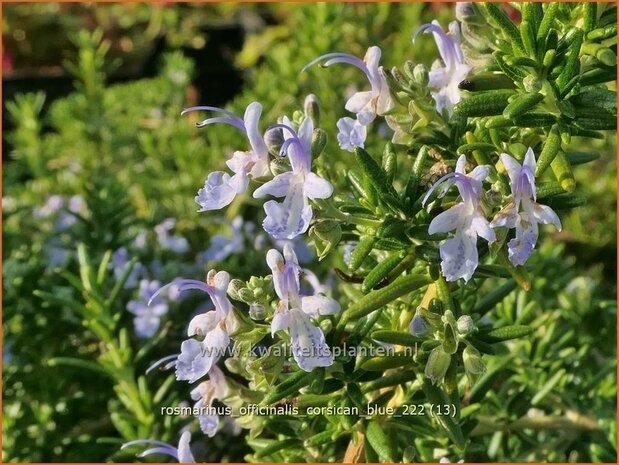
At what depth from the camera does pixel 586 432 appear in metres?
1.50

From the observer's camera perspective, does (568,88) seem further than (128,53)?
No

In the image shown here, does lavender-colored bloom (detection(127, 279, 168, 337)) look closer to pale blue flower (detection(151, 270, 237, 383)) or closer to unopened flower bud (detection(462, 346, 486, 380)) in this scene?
pale blue flower (detection(151, 270, 237, 383))

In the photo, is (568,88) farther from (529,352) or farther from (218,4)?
(218,4)

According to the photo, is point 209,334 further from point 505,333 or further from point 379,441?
point 505,333

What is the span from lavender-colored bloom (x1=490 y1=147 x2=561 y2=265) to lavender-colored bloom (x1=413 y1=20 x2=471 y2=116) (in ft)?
0.67

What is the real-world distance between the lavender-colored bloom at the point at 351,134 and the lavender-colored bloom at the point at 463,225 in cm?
19

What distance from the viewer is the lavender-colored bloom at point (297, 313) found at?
0.91 m

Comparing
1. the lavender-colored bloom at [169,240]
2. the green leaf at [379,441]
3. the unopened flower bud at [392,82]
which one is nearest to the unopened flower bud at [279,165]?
the unopened flower bud at [392,82]

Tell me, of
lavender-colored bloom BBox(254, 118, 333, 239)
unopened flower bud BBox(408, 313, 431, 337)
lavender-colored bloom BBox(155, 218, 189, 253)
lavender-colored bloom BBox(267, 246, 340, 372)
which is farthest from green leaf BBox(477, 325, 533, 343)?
lavender-colored bloom BBox(155, 218, 189, 253)

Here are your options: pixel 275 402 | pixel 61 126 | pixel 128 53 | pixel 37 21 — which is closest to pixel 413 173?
pixel 275 402

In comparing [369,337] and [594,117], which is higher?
[594,117]

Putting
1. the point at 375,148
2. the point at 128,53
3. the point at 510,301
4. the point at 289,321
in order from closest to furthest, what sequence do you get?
the point at 289,321, the point at 510,301, the point at 375,148, the point at 128,53

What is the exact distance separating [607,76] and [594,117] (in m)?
0.09

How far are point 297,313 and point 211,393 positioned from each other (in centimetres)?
28
